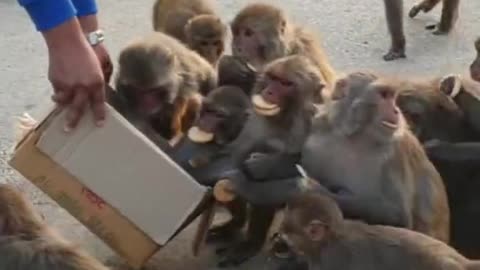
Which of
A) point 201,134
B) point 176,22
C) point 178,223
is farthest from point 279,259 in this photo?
point 176,22

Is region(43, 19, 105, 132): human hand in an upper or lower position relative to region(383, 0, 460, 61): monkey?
upper

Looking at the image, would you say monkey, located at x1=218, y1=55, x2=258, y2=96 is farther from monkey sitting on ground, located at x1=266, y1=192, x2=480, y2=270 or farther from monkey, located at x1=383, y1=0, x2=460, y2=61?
monkey, located at x1=383, y1=0, x2=460, y2=61

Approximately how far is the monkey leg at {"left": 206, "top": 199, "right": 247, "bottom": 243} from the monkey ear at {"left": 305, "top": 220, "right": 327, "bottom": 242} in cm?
91

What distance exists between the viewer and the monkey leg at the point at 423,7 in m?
7.12

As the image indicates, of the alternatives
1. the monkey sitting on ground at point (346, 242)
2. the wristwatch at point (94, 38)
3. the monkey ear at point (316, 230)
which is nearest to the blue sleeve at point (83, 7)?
the wristwatch at point (94, 38)

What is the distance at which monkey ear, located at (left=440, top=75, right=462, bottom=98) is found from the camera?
14.5 ft

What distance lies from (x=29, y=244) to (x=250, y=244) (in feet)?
3.46

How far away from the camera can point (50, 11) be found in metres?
3.64

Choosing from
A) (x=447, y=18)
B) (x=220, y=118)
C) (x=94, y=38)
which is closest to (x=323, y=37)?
(x=447, y=18)

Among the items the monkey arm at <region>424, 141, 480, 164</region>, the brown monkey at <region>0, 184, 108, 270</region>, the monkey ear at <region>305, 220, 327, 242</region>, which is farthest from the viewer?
the monkey arm at <region>424, 141, 480, 164</region>

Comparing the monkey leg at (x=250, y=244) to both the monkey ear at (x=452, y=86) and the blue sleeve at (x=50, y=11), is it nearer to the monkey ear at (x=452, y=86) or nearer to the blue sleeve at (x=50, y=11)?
the monkey ear at (x=452, y=86)

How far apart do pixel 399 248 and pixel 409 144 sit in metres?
0.47

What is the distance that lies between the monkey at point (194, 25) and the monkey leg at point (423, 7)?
191cm

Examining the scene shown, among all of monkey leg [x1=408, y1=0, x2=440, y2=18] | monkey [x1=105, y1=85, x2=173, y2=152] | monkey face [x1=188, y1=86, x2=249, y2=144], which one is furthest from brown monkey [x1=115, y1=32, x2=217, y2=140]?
monkey leg [x1=408, y1=0, x2=440, y2=18]
